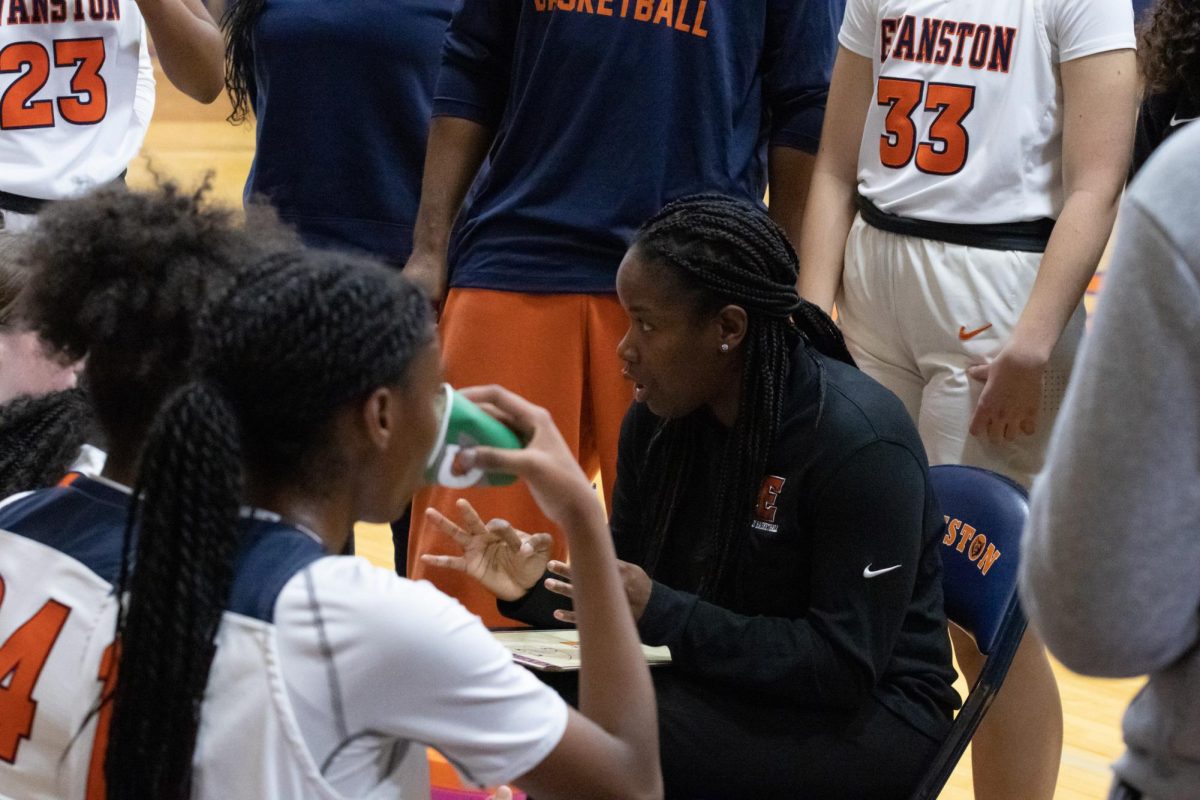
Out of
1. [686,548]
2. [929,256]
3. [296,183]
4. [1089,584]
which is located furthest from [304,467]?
[296,183]

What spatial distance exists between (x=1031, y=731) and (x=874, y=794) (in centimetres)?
60

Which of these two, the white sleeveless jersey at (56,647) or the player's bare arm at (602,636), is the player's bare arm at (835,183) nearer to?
the player's bare arm at (602,636)

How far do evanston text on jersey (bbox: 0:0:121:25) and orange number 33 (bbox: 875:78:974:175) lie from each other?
4.93 ft

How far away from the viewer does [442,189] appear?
264cm

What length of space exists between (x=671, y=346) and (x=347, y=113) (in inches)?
43.0

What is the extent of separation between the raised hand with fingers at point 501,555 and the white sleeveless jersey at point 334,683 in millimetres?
680

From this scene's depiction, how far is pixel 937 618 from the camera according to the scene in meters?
1.99

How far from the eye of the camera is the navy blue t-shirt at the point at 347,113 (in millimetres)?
2773

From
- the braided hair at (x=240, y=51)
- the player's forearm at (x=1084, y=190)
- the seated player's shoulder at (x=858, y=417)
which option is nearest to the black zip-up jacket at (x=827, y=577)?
the seated player's shoulder at (x=858, y=417)

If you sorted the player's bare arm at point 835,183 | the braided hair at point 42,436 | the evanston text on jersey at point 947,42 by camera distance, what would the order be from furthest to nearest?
the player's bare arm at point 835,183 → the evanston text on jersey at point 947,42 → the braided hair at point 42,436

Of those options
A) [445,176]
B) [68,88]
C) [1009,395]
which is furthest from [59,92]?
[1009,395]

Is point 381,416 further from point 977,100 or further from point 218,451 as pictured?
point 977,100

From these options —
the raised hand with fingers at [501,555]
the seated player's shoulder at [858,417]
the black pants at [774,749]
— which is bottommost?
the black pants at [774,749]

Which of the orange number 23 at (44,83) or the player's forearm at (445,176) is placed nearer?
the player's forearm at (445,176)
